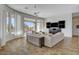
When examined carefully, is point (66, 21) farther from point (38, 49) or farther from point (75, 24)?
point (38, 49)

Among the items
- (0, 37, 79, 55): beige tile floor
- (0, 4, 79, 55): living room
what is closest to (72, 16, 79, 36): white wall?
(0, 4, 79, 55): living room

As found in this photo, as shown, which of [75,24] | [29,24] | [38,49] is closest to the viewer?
[38,49]

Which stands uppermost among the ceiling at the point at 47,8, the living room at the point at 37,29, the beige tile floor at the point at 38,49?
the ceiling at the point at 47,8

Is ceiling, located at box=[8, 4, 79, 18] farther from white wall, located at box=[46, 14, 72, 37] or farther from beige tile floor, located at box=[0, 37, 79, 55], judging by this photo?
beige tile floor, located at box=[0, 37, 79, 55]

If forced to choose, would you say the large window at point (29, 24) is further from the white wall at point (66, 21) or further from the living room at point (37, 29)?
the white wall at point (66, 21)

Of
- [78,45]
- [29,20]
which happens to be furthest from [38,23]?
[78,45]

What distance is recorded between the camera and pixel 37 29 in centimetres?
253

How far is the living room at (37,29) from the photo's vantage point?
2.31 metres

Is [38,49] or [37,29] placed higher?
[37,29]

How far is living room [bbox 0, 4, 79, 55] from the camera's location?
7.59 ft

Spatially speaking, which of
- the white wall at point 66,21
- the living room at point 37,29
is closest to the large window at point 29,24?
the living room at point 37,29

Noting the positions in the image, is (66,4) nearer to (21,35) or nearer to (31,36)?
(31,36)

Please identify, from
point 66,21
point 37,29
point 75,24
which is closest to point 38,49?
point 37,29

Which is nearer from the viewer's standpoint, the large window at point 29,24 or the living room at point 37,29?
the living room at point 37,29
